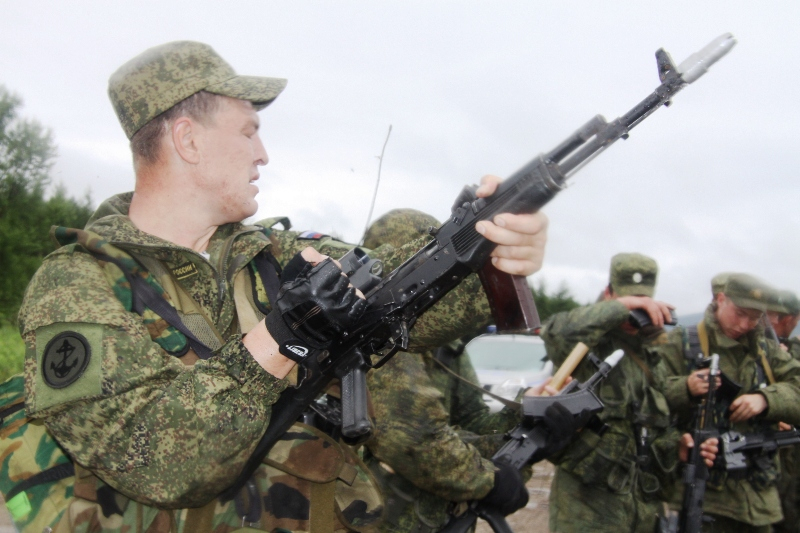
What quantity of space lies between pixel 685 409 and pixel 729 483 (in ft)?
1.77

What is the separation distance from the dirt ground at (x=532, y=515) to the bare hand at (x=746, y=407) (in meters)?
1.96

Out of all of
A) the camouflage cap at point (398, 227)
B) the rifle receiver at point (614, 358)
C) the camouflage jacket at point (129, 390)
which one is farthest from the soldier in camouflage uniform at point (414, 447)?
the camouflage jacket at point (129, 390)

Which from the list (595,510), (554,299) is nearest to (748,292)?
(595,510)

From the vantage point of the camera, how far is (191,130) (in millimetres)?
2096

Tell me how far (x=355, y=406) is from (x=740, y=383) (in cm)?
383

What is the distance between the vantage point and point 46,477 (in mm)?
1891

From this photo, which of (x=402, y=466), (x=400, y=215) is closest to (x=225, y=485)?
(x=402, y=466)

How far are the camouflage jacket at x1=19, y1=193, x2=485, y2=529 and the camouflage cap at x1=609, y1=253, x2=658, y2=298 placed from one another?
3328mm

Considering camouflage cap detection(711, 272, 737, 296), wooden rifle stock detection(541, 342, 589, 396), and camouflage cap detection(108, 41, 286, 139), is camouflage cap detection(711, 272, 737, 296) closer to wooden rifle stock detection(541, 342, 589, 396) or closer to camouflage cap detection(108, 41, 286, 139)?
wooden rifle stock detection(541, 342, 589, 396)

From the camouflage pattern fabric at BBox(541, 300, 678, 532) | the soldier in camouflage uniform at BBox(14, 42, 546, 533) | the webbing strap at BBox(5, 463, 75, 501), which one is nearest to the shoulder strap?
the camouflage pattern fabric at BBox(541, 300, 678, 532)

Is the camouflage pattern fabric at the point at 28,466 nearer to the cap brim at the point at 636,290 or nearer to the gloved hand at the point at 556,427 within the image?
the gloved hand at the point at 556,427

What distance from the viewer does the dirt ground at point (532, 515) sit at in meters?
5.72

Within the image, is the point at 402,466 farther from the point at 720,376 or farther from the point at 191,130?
the point at 720,376

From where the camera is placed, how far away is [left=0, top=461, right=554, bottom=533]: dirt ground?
5.72 meters
